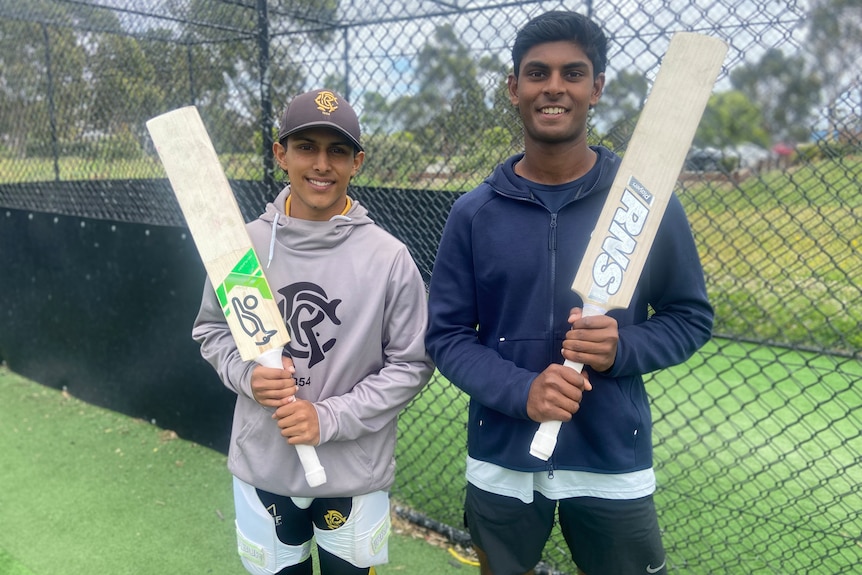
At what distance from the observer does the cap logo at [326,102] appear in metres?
1.49

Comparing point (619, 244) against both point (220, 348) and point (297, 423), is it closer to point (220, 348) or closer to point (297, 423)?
point (297, 423)

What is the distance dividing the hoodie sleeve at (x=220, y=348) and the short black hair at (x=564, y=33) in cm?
93

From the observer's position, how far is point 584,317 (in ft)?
4.18

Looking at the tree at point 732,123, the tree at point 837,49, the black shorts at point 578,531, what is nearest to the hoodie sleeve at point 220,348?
the black shorts at point 578,531

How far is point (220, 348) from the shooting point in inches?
63.0

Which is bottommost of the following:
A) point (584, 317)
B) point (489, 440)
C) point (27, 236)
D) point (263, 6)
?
point (27, 236)

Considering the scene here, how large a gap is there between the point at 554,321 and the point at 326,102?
0.72 m

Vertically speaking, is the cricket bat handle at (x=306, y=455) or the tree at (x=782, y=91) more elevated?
the tree at (x=782, y=91)

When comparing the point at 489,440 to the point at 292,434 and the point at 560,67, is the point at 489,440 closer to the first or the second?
the point at 292,434

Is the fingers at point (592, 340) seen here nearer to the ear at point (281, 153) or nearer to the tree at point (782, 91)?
the ear at point (281, 153)

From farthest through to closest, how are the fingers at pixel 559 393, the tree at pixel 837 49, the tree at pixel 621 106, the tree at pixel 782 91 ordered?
the tree at pixel 782 91 → the tree at pixel 837 49 → the tree at pixel 621 106 → the fingers at pixel 559 393

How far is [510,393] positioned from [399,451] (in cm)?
186

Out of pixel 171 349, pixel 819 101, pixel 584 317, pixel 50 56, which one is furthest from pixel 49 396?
pixel 819 101

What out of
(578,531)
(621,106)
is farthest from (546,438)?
(621,106)
